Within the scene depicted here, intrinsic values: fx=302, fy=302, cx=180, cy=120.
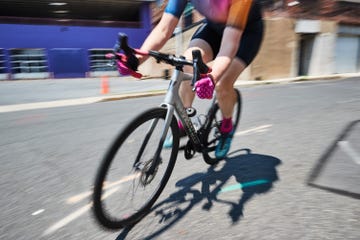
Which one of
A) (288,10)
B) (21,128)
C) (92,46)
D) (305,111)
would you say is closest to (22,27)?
(92,46)

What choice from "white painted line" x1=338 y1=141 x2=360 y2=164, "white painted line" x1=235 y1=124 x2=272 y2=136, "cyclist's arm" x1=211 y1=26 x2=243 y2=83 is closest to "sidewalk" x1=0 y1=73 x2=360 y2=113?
"white painted line" x1=235 y1=124 x2=272 y2=136

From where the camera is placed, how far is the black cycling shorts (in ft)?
9.86

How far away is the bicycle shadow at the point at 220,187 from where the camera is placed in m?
2.42

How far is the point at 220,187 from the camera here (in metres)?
2.88

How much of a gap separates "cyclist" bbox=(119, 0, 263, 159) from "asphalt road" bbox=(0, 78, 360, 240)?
0.58 metres

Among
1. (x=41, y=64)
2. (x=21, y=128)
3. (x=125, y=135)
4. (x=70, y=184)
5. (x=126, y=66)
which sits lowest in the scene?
(x=41, y=64)

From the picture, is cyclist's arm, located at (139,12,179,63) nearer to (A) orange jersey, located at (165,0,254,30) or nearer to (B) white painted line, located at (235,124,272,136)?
(A) orange jersey, located at (165,0,254,30)

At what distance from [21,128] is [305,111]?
19.9 feet

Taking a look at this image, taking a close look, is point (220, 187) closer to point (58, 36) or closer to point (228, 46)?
point (228, 46)

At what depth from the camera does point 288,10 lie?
19031mm

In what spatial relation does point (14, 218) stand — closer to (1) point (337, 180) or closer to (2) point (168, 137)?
(2) point (168, 137)

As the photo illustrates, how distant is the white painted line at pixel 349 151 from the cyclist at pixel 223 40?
4.95 ft

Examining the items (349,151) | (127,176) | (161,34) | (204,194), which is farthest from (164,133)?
(349,151)

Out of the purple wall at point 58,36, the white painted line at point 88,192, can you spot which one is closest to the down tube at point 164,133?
the white painted line at point 88,192
